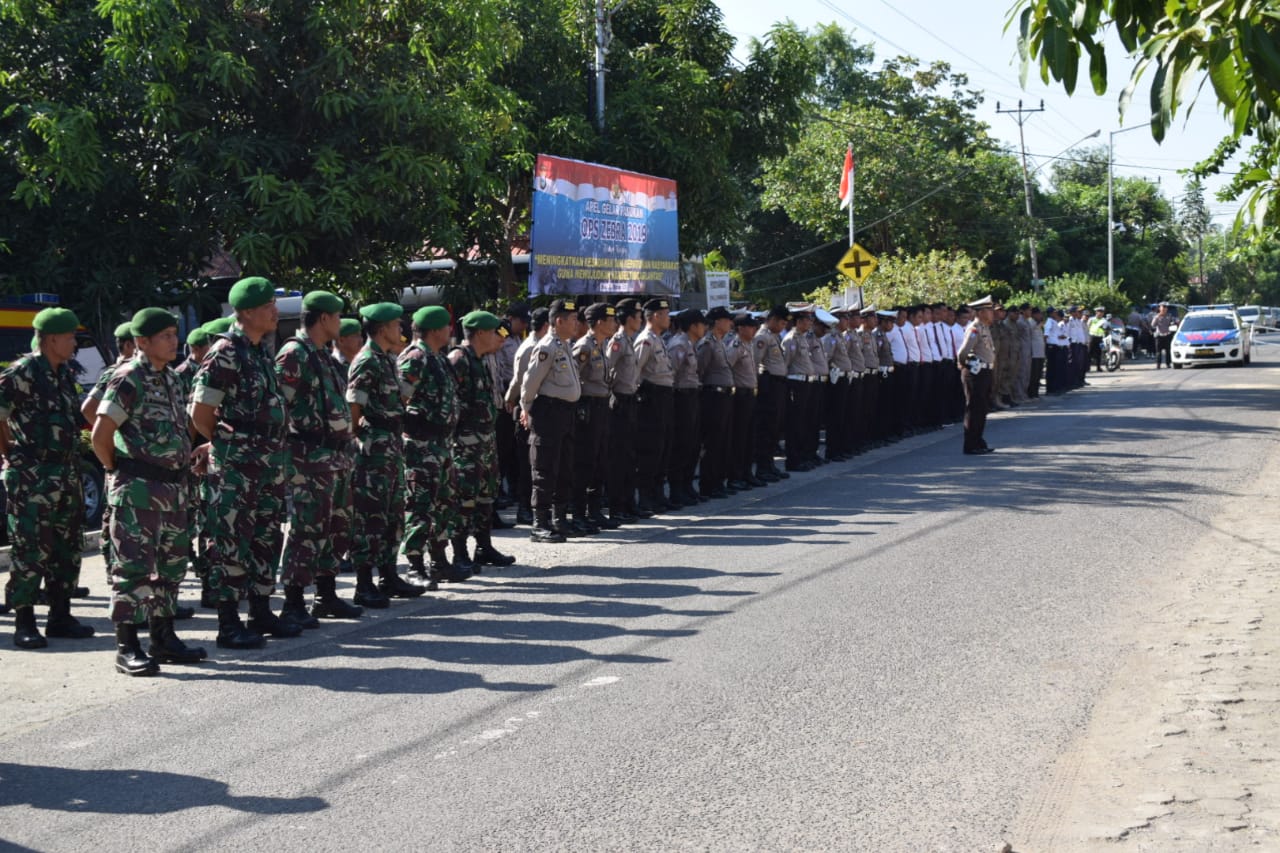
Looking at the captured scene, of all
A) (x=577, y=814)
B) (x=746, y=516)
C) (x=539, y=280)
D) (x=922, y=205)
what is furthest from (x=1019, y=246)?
(x=577, y=814)

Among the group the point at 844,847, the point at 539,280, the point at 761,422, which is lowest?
the point at 844,847

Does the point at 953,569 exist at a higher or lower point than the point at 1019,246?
lower

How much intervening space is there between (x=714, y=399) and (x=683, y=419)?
73 cm

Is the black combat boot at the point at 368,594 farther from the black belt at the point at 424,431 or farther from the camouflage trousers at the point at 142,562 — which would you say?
the camouflage trousers at the point at 142,562

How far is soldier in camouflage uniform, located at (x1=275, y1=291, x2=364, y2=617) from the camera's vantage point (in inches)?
327

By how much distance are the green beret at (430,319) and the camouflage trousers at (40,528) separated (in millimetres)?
2469

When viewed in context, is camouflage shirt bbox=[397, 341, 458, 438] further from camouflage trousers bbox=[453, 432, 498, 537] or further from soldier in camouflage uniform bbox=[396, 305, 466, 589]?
camouflage trousers bbox=[453, 432, 498, 537]

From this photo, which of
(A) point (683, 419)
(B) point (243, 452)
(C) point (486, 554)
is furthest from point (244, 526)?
(A) point (683, 419)

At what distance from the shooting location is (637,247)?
20469 mm

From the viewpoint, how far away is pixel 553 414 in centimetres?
1174

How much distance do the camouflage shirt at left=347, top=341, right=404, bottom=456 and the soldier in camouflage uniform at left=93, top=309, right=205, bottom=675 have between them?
1.65 m

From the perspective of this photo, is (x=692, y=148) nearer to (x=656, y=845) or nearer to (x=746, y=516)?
(x=746, y=516)

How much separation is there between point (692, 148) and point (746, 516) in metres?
10.6

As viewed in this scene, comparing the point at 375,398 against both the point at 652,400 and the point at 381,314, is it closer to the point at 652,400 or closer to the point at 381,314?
the point at 381,314
